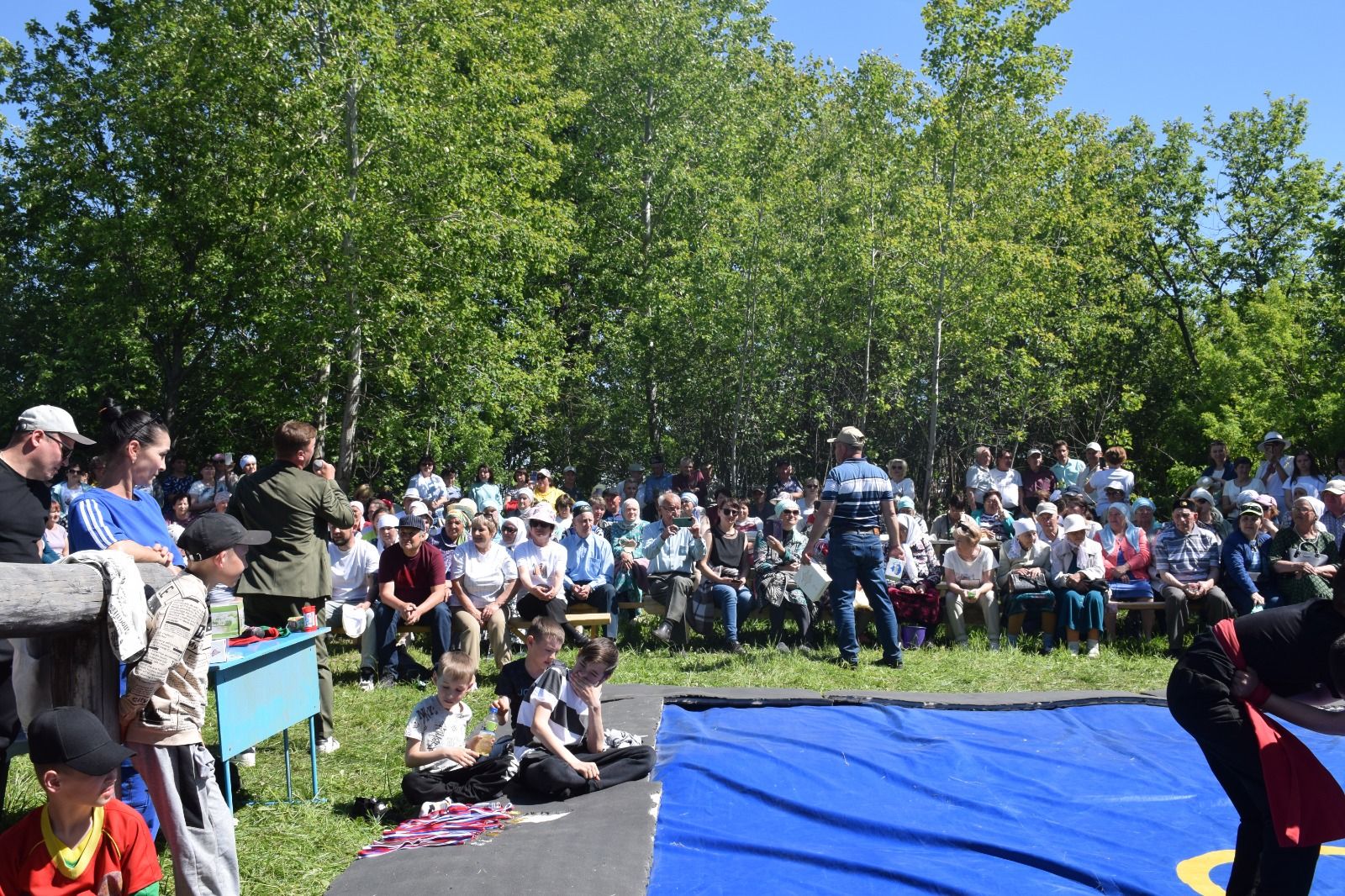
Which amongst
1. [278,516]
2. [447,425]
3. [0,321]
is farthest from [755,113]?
[278,516]

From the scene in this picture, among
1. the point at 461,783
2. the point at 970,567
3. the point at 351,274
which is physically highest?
the point at 351,274

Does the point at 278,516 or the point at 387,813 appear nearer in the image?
the point at 387,813

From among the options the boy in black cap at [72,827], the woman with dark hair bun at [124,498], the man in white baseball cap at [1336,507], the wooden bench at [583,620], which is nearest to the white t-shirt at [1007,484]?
the man in white baseball cap at [1336,507]

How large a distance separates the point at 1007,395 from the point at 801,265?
428 cm

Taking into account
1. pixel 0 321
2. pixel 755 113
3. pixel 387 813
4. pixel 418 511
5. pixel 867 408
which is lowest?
pixel 387 813

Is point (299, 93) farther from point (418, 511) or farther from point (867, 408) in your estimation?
point (867, 408)

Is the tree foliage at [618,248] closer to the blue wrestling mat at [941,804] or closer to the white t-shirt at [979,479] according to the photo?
the white t-shirt at [979,479]

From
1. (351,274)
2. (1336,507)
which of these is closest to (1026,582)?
(1336,507)

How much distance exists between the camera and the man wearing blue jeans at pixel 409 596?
8617 millimetres

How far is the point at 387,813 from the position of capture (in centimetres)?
543

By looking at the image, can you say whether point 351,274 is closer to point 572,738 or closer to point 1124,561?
point 1124,561

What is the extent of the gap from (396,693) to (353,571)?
149 centimetres

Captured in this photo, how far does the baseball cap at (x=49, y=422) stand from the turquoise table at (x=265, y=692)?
3.47 feet

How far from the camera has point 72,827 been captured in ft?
10.1
